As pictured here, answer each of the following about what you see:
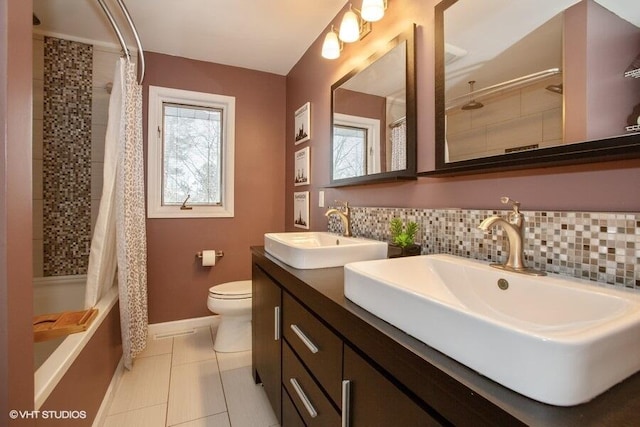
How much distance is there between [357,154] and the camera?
169 cm

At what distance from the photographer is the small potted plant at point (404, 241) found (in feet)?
3.95

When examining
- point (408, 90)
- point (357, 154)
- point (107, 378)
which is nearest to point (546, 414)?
point (408, 90)

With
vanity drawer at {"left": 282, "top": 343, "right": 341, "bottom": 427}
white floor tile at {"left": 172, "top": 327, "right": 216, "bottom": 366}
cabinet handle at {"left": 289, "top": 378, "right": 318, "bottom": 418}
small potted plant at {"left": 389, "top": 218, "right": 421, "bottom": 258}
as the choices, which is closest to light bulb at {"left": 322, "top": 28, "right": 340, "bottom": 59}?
small potted plant at {"left": 389, "top": 218, "right": 421, "bottom": 258}

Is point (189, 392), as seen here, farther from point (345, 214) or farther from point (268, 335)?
point (345, 214)

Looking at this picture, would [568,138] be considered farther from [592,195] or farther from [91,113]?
[91,113]

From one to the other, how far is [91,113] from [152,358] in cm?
191

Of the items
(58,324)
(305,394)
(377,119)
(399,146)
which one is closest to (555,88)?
(399,146)

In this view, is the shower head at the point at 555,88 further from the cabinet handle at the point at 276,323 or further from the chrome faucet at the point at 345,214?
the cabinet handle at the point at 276,323

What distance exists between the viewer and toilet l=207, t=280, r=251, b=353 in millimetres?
2100

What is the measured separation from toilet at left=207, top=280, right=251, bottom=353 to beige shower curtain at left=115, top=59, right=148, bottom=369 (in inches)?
18.5

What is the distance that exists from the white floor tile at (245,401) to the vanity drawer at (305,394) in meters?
0.47

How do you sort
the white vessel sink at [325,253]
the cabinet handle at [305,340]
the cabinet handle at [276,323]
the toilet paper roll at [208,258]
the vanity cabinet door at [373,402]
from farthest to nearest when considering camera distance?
1. the toilet paper roll at [208,258]
2. the cabinet handle at [276,323]
3. the white vessel sink at [325,253]
4. the cabinet handle at [305,340]
5. the vanity cabinet door at [373,402]

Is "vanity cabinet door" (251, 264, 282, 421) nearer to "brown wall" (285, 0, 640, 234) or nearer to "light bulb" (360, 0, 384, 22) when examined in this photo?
"brown wall" (285, 0, 640, 234)

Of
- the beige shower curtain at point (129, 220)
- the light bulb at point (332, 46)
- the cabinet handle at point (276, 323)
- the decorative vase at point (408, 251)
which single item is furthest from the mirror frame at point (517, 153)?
the beige shower curtain at point (129, 220)
